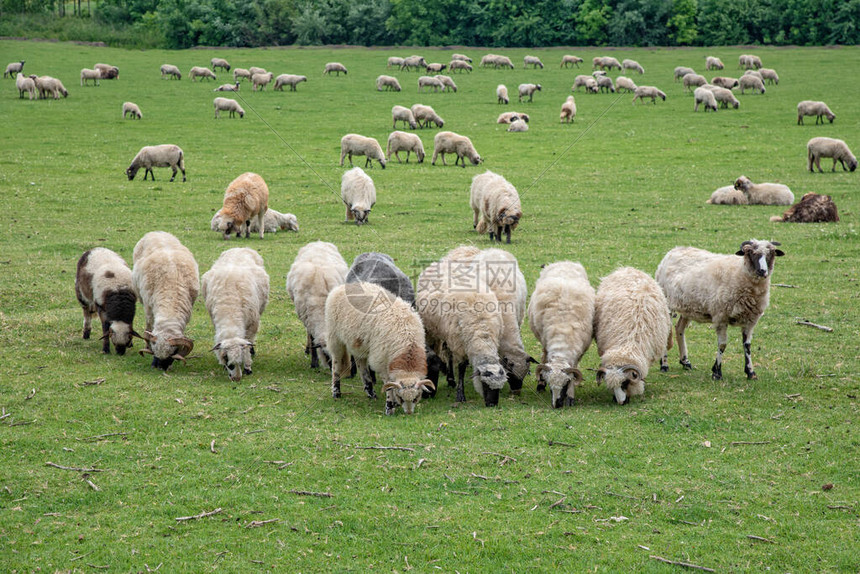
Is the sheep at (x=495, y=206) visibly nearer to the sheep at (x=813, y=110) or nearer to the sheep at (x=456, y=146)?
the sheep at (x=456, y=146)

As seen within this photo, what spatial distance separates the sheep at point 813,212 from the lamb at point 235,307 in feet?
51.7

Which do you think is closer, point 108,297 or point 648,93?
point 108,297

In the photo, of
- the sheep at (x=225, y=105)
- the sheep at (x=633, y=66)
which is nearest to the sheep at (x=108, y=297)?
the sheep at (x=225, y=105)

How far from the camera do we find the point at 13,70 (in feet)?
181

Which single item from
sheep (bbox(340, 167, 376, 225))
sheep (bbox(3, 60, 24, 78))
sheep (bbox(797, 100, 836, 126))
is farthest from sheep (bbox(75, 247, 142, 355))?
sheep (bbox(3, 60, 24, 78))

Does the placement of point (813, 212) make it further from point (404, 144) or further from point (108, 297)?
point (108, 297)

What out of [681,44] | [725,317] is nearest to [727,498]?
[725,317]

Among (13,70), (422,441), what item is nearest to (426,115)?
(13,70)

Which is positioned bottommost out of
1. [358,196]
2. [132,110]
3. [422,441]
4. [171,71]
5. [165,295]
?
[422,441]

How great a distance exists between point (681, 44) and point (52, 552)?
83816 millimetres

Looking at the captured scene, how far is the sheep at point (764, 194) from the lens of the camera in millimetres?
24734

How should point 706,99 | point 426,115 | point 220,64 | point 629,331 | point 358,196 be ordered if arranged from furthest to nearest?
point 220,64 < point 706,99 < point 426,115 < point 358,196 < point 629,331

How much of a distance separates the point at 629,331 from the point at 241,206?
1251 centimetres

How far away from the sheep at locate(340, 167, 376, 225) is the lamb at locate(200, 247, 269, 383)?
367 inches
